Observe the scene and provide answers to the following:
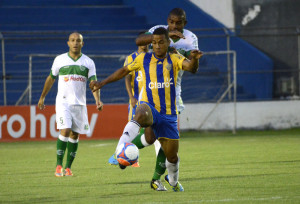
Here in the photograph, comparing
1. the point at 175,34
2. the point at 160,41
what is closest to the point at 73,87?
the point at 175,34

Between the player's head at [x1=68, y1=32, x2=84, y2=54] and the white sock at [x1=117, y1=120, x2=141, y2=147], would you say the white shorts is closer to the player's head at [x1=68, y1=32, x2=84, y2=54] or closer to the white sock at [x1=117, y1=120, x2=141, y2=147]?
the player's head at [x1=68, y1=32, x2=84, y2=54]

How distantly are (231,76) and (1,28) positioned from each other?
8.12 m

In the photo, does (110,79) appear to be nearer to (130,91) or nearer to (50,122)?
(130,91)

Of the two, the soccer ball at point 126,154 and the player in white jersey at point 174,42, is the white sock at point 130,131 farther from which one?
the player in white jersey at point 174,42

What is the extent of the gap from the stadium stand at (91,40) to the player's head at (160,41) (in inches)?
457

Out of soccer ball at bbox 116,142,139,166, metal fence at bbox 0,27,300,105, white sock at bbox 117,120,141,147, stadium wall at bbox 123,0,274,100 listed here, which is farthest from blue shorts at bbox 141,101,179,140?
metal fence at bbox 0,27,300,105

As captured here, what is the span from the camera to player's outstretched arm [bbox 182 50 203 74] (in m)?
6.60

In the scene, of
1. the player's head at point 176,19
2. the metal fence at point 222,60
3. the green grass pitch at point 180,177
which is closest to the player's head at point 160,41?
the player's head at point 176,19

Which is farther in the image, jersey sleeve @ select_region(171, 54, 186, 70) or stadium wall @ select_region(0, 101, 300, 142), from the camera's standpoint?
stadium wall @ select_region(0, 101, 300, 142)

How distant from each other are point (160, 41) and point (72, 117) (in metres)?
3.09

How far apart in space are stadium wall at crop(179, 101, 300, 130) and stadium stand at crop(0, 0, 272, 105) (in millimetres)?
902

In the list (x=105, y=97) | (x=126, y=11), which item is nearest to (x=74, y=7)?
(x=126, y=11)

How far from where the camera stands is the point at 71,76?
9766mm

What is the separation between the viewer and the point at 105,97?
2055 centimetres
